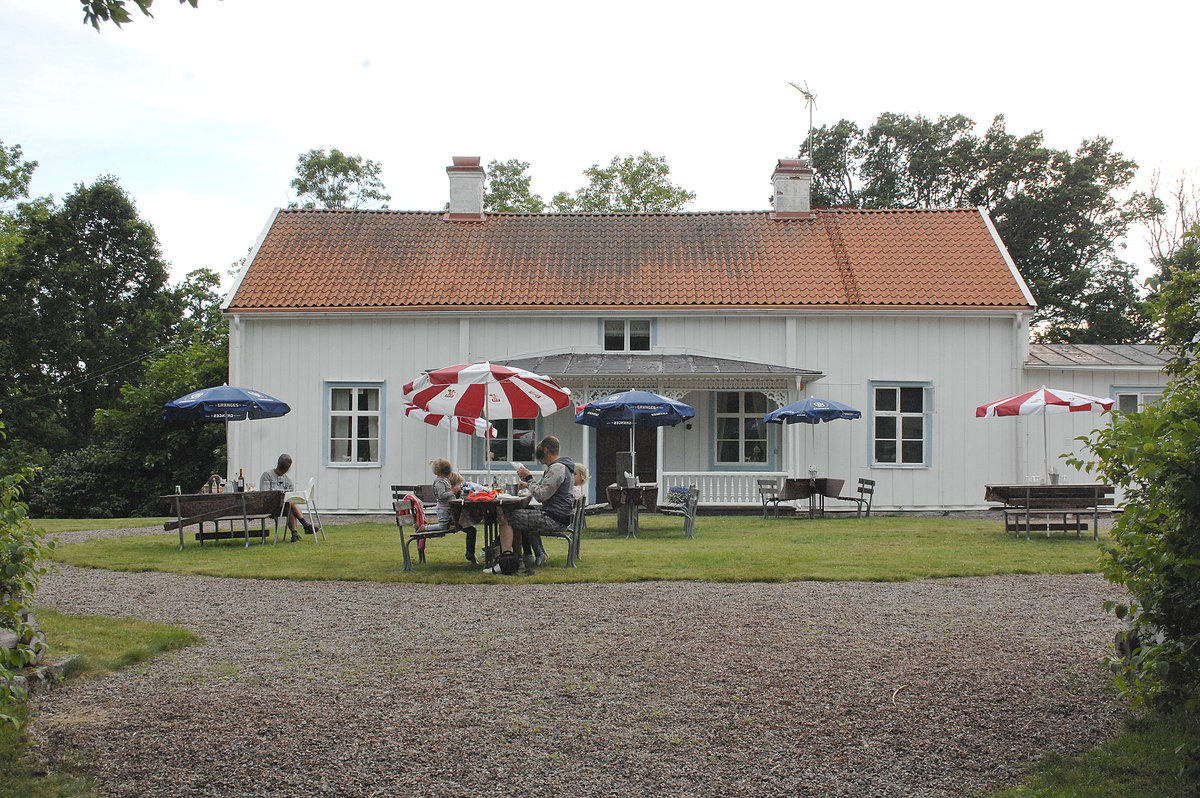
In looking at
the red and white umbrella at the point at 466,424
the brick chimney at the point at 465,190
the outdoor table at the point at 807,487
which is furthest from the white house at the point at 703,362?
the red and white umbrella at the point at 466,424

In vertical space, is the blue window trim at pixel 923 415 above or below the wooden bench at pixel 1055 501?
above

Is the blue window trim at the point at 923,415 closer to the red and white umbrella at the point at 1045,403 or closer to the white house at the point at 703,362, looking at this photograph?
the white house at the point at 703,362

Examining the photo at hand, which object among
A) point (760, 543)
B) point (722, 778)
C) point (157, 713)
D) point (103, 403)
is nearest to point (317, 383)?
point (760, 543)

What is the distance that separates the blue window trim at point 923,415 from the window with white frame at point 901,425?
Answer: 0.7 inches

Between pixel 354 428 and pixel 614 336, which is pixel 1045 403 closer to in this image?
pixel 614 336

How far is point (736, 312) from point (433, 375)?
8782mm

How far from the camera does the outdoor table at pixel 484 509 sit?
9.48 metres

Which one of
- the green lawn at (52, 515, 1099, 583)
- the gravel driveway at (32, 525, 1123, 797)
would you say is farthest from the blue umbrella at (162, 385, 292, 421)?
the gravel driveway at (32, 525, 1123, 797)

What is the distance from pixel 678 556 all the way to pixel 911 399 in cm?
995

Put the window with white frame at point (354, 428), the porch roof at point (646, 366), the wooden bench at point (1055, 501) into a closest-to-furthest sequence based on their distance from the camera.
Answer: the wooden bench at point (1055, 501), the porch roof at point (646, 366), the window with white frame at point (354, 428)

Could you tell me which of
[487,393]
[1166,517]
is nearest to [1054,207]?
[487,393]

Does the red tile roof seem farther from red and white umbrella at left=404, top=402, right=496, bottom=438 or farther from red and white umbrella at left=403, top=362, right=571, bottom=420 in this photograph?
red and white umbrella at left=403, top=362, right=571, bottom=420

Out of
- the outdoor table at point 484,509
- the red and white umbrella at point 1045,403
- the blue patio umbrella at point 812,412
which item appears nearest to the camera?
the outdoor table at point 484,509

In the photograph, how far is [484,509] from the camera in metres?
9.65
